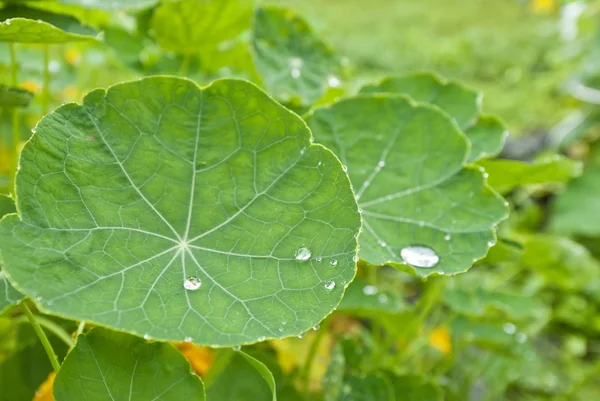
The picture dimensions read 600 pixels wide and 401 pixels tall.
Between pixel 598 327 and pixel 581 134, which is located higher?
pixel 581 134

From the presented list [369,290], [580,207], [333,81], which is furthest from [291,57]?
[580,207]

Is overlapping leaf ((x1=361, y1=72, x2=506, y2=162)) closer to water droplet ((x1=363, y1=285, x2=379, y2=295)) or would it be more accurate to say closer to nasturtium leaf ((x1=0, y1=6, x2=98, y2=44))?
water droplet ((x1=363, y1=285, x2=379, y2=295))

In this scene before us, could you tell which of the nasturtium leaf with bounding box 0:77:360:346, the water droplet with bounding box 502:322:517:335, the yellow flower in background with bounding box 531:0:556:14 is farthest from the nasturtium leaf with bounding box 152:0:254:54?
the yellow flower in background with bounding box 531:0:556:14

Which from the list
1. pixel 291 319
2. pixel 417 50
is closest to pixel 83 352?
pixel 291 319

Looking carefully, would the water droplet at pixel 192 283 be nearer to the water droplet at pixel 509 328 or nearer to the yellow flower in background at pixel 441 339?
the water droplet at pixel 509 328

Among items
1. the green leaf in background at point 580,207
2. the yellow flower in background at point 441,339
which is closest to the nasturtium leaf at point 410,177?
the yellow flower in background at point 441,339

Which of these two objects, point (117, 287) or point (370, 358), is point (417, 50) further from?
point (117, 287)
